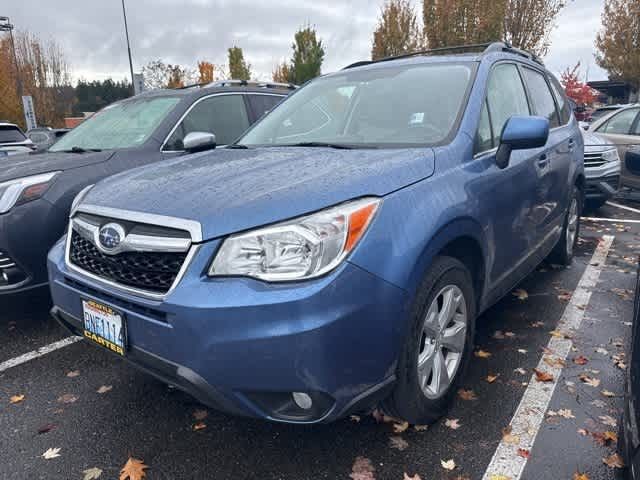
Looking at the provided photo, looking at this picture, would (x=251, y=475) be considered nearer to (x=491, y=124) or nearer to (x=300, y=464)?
(x=300, y=464)

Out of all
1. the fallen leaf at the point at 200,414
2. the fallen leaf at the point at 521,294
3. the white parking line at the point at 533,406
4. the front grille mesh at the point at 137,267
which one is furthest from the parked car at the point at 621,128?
the front grille mesh at the point at 137,267

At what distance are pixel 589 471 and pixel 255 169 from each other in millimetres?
2005

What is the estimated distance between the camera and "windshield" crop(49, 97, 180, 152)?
4.31 metres

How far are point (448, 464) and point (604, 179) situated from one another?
643 cm

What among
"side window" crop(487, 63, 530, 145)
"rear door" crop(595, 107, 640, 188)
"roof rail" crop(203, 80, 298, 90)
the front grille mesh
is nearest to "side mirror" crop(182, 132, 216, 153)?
the front grille mesh

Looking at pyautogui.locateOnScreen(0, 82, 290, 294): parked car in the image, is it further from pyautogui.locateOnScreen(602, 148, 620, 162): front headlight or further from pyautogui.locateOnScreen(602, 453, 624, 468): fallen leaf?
pyautogui.locateOnScreen(602, 148, 620, 162): front headlight

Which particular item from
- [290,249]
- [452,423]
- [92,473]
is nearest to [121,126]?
[92,473]

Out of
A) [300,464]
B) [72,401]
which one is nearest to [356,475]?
[300,464]

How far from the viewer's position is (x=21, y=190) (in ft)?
11.1

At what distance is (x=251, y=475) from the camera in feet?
7.11

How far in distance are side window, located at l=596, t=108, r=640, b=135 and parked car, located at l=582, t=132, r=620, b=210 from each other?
4.42ft

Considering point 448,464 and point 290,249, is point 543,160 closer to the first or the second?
point 448,464

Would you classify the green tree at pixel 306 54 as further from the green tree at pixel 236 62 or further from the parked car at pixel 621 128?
the parked car at pixel 621 128

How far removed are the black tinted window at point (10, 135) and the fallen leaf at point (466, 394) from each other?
8.77 meters
